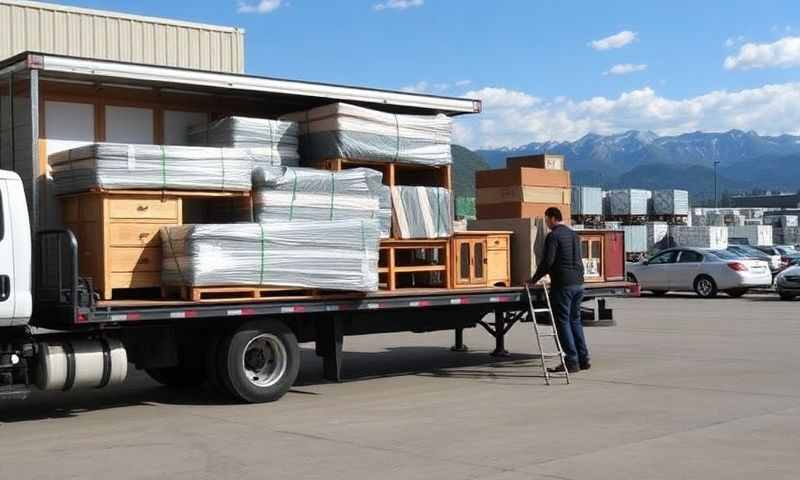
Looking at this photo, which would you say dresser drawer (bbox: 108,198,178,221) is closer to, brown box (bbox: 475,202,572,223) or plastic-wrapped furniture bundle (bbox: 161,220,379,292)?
plastic-wrapped furniture bundle (bbox: 161,220,379,292)

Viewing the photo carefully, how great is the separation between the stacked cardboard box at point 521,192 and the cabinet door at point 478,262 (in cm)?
89

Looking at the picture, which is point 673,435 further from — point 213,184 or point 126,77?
point 126,77

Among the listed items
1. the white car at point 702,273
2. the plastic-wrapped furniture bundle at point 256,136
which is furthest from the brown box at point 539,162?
the white car at point 702,273

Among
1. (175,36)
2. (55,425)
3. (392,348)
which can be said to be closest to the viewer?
(55,425)

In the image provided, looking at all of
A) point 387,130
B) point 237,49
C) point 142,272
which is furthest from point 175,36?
point 142,272

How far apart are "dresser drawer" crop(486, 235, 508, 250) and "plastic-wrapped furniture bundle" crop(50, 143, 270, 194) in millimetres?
3491

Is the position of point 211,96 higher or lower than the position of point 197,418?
higher

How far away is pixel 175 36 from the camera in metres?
21.3

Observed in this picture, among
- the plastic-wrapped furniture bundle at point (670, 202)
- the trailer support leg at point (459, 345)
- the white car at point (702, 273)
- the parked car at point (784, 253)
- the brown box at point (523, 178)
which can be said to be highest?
the plastic-wrapped furniture bundle at point (670, 202)

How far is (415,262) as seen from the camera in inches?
519

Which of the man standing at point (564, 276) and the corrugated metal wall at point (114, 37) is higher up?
the corrugated metal wall at point (114, 37)

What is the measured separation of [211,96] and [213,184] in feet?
6.94

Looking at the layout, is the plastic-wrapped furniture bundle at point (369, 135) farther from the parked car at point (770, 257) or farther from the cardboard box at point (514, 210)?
the parked car at point (770, 257)

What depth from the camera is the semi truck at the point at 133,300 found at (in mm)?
9680
